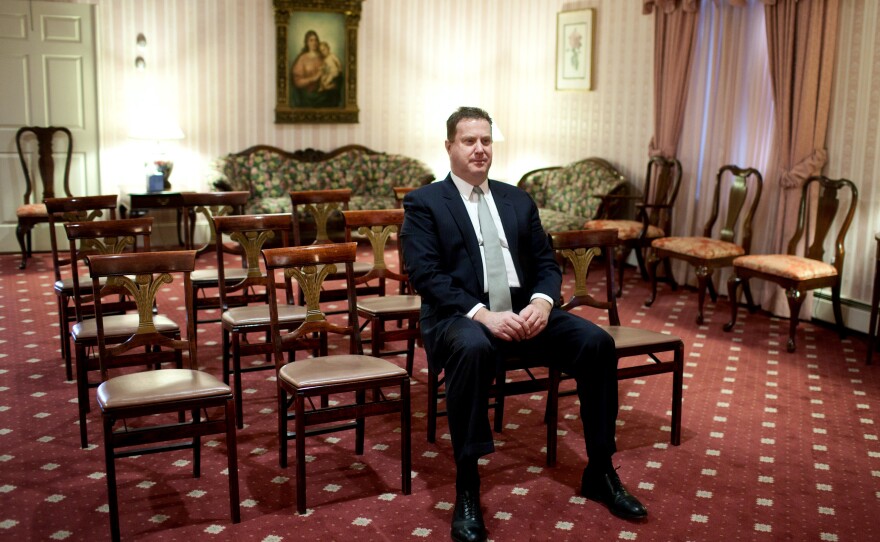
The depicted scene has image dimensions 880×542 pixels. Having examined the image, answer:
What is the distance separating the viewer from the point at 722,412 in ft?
15.7

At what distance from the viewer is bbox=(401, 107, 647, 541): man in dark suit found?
3467 millimetres

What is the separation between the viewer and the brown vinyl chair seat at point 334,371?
3.52 metres

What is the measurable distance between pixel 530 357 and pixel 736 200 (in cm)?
Result: 405

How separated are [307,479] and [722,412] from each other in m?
2.22

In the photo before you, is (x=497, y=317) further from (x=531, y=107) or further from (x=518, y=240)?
(x=531, y=107)

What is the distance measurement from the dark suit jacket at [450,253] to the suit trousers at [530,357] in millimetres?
98

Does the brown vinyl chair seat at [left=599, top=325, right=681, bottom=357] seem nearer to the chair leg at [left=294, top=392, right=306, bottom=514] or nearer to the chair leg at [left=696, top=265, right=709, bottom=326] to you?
the chair leg at [left=294, top=392, right=306, bottom=514]

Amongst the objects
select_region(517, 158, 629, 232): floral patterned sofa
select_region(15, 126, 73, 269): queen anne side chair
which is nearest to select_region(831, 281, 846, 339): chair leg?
select_region(517, 158, 629, 232): floral patterned sofa

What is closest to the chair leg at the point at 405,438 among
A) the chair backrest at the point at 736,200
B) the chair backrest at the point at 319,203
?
the chair backrest at the point at 319,203

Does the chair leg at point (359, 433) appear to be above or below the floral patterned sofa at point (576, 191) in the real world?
below

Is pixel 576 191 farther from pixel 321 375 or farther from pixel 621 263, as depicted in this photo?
pixel 321 375

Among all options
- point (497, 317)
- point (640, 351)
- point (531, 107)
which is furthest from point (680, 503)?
point (531, 107)

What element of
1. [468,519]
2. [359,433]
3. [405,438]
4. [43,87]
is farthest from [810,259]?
[43,87]

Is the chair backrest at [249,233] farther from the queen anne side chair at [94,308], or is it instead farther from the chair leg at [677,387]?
the chair leg at [677,387]
